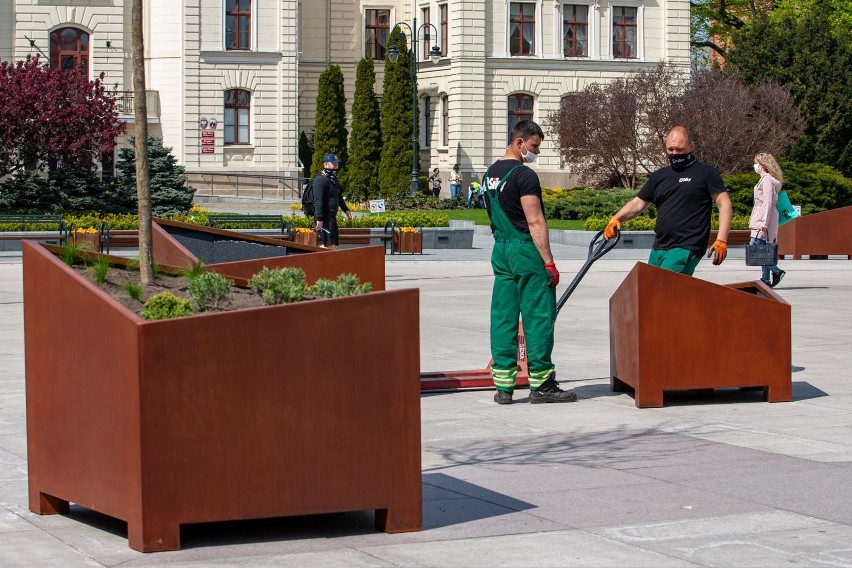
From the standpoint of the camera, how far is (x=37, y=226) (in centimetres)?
3162

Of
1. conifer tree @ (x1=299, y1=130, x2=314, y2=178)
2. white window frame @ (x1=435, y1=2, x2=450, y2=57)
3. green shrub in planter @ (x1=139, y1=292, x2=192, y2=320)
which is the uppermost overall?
white window frame @ (x1=435, y1=2, x2=450, y2=57)

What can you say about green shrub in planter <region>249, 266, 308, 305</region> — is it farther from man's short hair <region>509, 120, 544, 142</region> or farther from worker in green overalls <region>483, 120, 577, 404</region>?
man's short hair <region>509, 120, 544, 142</region>

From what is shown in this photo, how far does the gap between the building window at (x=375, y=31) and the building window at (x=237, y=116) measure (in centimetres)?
752

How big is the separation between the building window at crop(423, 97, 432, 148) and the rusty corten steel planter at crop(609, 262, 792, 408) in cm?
5282

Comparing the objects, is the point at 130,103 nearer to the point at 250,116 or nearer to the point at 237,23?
the point at 250,116

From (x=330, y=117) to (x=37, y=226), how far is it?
100 ft

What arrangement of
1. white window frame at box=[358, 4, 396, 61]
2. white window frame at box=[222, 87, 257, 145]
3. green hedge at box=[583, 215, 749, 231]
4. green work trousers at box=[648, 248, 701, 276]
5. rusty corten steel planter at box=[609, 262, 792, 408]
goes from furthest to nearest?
white window frame at box=[358, 4, 396, 61] < white window frame at box=[222, 87, 257, 145] < green hedge at box=[583, 215, 749, 231] < green work trousers at box=[648, 248, 701, 276] < rusty corten steel planter at box=[609, 262, 792, 408]

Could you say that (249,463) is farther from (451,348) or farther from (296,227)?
(296,227)

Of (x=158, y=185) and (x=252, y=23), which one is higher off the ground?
(x=252, y=23)

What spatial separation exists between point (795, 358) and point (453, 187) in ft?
151

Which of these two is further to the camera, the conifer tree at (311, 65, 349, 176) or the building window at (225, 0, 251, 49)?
the conifer tree at (311, 65, 349, 176)

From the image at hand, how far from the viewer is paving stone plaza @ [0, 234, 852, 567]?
638cm

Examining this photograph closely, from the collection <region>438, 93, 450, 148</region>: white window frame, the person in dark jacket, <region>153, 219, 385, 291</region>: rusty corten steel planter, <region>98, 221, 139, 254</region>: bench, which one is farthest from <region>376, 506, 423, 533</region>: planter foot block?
<region>438, 93, 450, 148</region>: white window frame

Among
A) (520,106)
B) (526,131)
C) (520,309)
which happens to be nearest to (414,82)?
(520,106)
